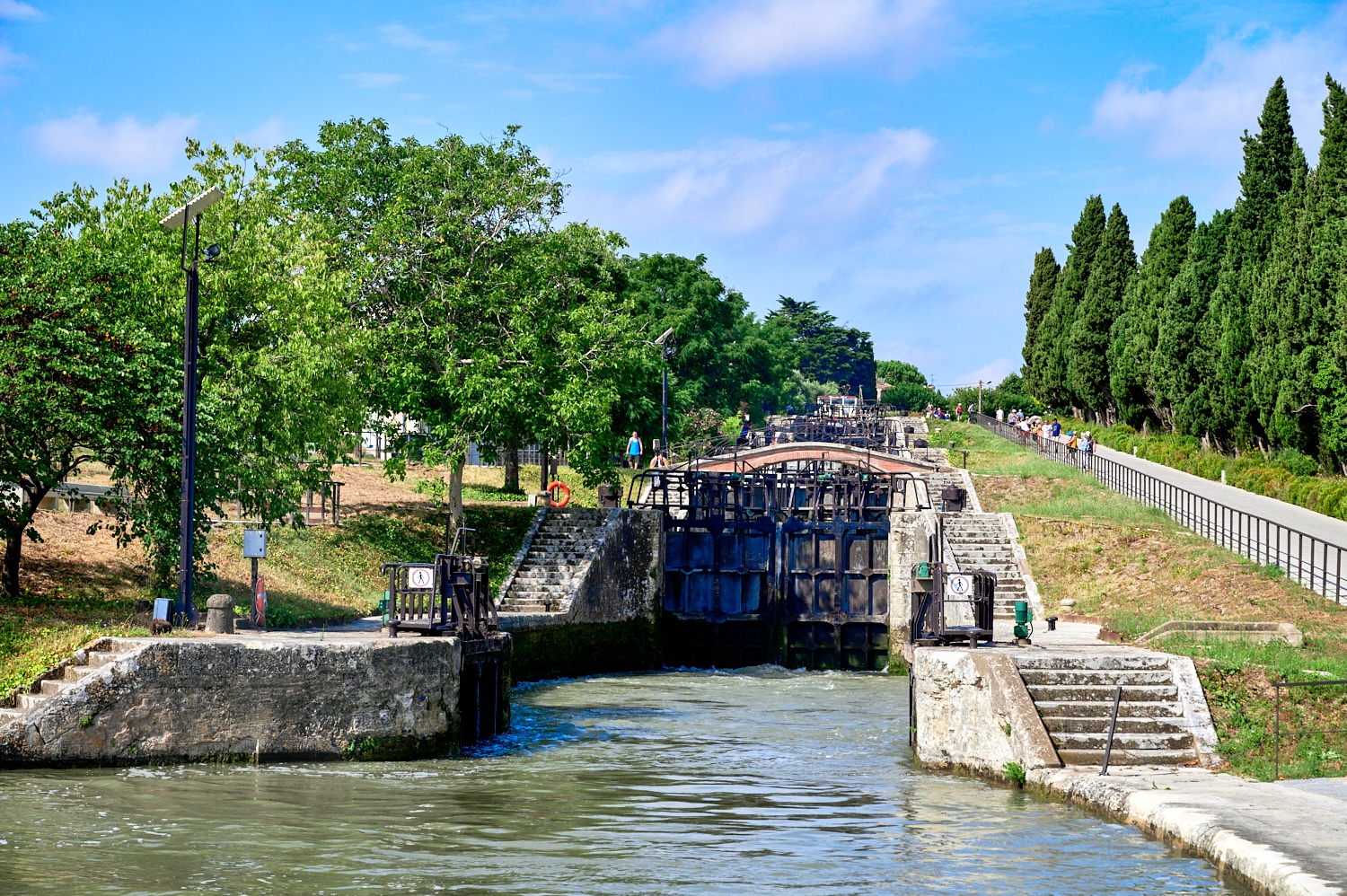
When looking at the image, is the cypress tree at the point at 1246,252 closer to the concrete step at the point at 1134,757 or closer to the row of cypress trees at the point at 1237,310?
the row of cypress trees at the point at 1237,310

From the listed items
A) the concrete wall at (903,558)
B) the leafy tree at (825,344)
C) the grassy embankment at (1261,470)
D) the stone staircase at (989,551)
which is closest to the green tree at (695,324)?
the grassy embankment at (1261,470)

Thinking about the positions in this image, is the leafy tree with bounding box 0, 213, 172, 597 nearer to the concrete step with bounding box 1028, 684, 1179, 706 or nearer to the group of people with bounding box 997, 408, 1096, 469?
the concrete step with bounding box 1028, 684, 1179, 706

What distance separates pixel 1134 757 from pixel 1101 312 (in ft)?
200

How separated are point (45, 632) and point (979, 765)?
43.3ft

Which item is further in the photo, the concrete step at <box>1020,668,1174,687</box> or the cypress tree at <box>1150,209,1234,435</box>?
the cypress tree at <box>1150,209,1234,435</box>

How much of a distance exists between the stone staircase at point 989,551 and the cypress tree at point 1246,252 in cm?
1694

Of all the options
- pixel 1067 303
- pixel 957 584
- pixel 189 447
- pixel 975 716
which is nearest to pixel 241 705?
pixel 189 447

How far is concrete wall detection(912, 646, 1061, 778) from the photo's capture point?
1795 cm

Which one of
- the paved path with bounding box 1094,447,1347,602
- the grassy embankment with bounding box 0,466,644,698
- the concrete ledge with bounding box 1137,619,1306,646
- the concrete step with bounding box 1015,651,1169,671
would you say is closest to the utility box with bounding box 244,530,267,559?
the grassy embankment with bounding box 0,466,644,698

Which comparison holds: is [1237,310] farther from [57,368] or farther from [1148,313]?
[57,368]

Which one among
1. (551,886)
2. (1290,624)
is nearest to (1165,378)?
(1290,624)

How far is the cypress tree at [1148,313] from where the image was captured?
64.3 m

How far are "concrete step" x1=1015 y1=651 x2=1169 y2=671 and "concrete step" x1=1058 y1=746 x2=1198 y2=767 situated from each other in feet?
5.53

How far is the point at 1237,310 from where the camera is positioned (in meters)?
51.0
